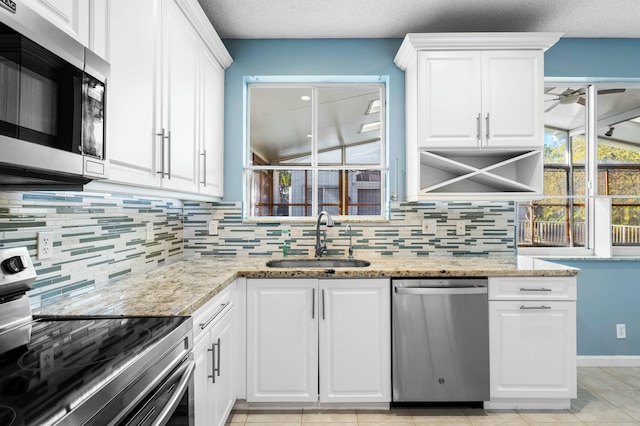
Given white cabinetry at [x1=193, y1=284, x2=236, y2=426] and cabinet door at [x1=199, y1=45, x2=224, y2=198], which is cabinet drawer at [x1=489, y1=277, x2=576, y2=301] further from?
cabinet door at [x1=199, y1=45, x2=224, y2=198]

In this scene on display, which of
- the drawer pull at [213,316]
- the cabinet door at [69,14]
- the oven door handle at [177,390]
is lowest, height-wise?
the oven door handle at [177,390]

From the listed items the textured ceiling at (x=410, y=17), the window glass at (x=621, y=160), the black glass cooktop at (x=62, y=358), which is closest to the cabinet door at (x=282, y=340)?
the black glass cooktop at (x=62, y=358)

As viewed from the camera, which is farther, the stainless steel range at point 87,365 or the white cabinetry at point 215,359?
the white cabinetry at point 215,359

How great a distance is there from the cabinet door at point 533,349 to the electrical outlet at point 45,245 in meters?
2.26

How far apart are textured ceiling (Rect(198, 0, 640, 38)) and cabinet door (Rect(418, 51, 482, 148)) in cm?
30

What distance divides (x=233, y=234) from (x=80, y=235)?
1.32 meters

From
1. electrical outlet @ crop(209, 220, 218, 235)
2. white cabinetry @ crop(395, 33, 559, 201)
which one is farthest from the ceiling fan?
electrical outlet @ crop(209, 220, 218, 235)

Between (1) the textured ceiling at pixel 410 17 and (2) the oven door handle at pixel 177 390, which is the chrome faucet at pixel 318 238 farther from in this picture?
(2) the oven door handle at pixel 177 390

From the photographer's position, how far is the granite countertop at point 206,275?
1.49 meters

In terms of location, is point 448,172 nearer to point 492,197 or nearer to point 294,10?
point 492,197

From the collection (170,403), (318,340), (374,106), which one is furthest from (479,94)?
(170,403)

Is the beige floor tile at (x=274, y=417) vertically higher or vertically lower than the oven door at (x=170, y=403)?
lower

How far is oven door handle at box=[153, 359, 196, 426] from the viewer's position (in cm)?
112

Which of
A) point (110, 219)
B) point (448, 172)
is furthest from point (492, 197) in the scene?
point (110, 219)
